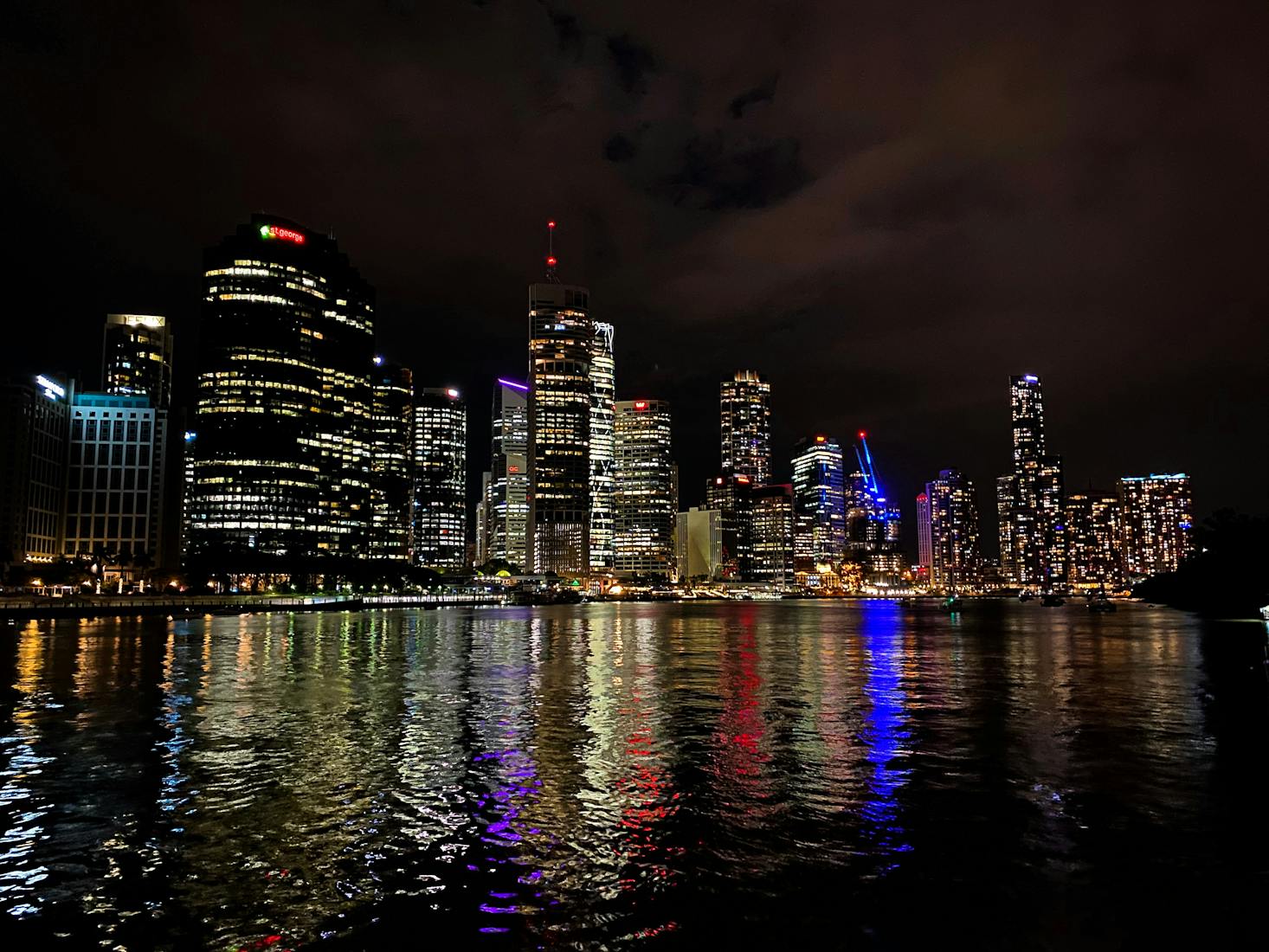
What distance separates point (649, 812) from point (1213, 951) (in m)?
10.1

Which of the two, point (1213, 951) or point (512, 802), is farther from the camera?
point (512, 802)

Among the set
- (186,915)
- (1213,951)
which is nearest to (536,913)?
Answer: (186,915)

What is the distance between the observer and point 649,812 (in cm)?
1861

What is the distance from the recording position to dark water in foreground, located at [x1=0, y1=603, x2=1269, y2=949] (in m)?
12.8

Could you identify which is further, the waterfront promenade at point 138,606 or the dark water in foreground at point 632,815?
the waterfront promenade at point 138,606

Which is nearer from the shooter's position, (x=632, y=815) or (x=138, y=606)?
(x=632, y=815)

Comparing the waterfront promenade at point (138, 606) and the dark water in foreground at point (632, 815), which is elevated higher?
the dark water in foreground at point (632, 815)

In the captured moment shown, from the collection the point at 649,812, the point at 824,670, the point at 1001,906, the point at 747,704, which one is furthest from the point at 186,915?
the point at 824,670

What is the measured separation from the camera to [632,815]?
18.4 meters

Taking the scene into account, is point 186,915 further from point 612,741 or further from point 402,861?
point 612,741

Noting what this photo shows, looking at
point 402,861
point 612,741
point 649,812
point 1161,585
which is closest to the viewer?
point 402,861

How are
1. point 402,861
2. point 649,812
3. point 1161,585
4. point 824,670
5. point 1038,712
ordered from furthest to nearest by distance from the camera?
1. point 1161,585
2. point 824,670
3. point 1038,712
4. point 649,812
5. point 402,861

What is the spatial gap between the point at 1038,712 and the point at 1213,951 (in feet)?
75.1

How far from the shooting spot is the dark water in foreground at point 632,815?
12.8 metres
